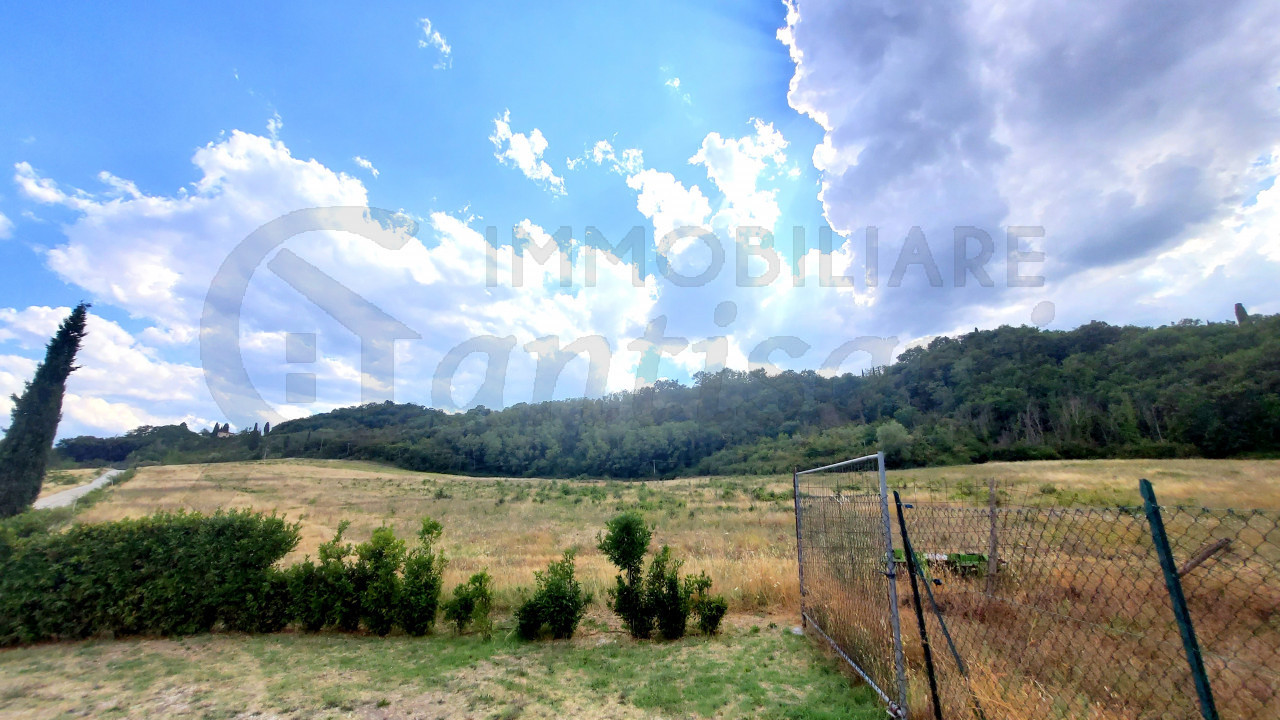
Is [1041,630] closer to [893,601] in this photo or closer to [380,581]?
[893,601]

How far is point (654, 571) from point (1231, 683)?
585cm

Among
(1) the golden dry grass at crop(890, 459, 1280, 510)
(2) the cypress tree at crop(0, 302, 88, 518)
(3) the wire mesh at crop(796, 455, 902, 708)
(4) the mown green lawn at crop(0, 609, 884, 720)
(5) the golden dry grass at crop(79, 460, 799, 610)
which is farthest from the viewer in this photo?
(2) the cypress tree at crop(0, 302, 88, 518)

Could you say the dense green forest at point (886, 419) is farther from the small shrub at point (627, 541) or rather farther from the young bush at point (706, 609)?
the small shrub at point (627, 541)

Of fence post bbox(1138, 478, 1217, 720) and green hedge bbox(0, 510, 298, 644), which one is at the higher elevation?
fence post bbox(1138, 478, 1217, 720)

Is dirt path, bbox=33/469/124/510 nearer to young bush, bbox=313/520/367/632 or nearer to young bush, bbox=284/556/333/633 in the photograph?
young bush, bbox=284/556/333/633

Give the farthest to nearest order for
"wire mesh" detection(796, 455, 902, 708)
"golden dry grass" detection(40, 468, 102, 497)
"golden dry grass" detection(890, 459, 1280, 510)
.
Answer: "golden dry grass" detection(40, 468, 102, 497)
"golden dry grass" detection(890, 459, 1280, 510)
"wire mesh" detection(796, 455, 902, 708)

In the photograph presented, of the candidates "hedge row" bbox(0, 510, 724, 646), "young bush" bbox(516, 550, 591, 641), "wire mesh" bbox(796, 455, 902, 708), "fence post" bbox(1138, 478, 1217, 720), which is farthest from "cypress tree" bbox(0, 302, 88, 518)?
"fence post" bbox(1138, 478, 1217, 720)

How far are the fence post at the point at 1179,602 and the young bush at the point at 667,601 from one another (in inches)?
220

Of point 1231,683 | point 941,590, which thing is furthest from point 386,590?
point 1231,683

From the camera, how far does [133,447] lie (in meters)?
64.9

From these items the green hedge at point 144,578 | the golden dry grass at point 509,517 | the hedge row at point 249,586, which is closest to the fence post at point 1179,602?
the hedge row at point 249,586

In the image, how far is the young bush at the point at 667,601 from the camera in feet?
23.7

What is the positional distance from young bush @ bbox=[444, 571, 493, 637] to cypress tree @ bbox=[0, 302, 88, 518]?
2562 centimetres

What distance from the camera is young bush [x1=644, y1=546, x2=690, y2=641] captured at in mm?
7230
